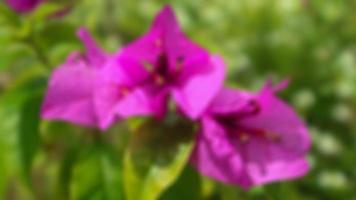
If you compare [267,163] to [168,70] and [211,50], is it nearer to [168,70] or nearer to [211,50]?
[168,70]

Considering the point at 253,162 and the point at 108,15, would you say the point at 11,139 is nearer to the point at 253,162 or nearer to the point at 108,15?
the point at 253,162

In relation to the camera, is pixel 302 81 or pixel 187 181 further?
pixel 302 81

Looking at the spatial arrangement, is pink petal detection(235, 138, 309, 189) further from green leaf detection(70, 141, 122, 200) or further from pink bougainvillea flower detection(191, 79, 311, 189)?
green leaf detection(70, 141, 122, 200)

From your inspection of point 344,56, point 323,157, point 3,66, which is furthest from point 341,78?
point 3,66

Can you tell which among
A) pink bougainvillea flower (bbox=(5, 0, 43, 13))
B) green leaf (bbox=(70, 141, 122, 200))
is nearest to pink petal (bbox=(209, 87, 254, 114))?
green leaf (bbox=(70, 141, 122, 200))

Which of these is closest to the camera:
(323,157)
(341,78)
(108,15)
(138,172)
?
(138,172)

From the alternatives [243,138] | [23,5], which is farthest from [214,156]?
[23,5]
